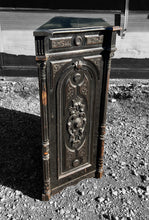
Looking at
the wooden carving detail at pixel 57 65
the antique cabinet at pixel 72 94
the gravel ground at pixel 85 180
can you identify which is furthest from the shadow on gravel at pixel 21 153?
the wooden carving detail at pixel 57 65

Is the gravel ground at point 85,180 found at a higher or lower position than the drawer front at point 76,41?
lower

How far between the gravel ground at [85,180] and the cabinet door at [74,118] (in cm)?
30

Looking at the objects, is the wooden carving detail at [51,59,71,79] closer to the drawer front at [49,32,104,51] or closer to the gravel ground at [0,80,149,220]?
the drawer front at [49,32,104,51]

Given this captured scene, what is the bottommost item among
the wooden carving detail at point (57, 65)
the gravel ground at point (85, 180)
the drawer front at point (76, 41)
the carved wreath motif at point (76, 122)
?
the gravel ground at point (85, 180)

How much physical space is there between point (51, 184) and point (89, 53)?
1676mm

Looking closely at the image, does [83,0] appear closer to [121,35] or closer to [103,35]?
[121,35]

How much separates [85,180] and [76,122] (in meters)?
0.98

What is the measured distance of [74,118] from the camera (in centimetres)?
268

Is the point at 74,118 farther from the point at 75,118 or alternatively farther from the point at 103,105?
the point at 103,105

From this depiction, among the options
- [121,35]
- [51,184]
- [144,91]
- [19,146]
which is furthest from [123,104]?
[51,184]

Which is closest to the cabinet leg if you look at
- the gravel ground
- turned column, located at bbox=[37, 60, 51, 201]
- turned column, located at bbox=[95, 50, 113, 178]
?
turned column, located at bbox=[95, 50, 113, 178]

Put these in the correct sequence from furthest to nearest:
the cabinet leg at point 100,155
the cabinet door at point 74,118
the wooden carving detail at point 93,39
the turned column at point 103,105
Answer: the cabinet leg at point 100,155 < the turned column at point 103,105 < the cabinet door at point 74,118 < the wooden carving detail at point 93,39

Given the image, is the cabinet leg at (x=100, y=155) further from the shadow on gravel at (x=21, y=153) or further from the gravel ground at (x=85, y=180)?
the shadow on gravel at (x=21, y=153)

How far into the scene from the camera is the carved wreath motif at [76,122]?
2607mm
